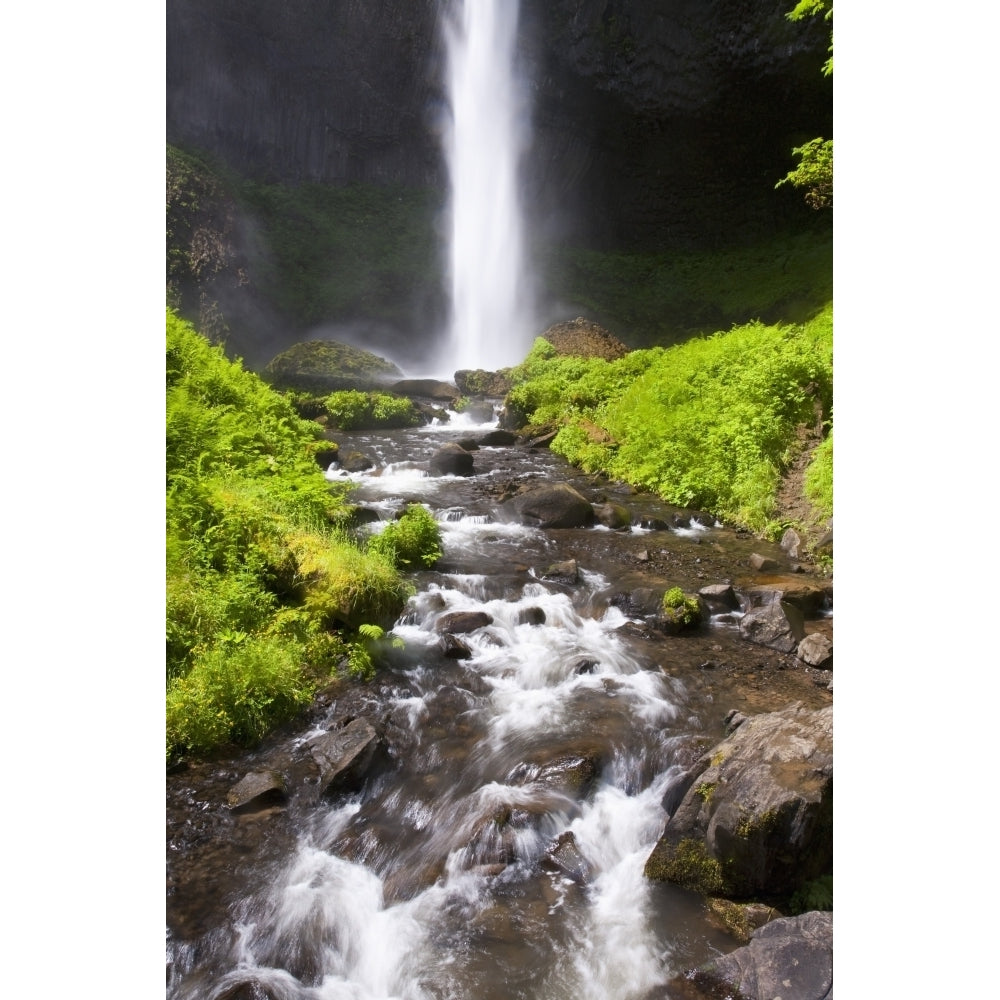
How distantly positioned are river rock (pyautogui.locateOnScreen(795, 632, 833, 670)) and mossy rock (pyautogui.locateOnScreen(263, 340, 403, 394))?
8.99 meters

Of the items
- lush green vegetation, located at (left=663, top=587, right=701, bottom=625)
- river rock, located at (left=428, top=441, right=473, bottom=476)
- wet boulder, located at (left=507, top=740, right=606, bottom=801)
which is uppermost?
river rock, located at (left=428, top=441, right=473, bottom=476)

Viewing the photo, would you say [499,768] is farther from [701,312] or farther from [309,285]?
[309,285]

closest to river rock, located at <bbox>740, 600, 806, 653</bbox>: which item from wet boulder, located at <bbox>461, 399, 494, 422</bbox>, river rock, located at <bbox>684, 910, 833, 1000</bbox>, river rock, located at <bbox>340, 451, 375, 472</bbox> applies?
river rock, located at <bbox>684, 910, 833, 1000</bbox>

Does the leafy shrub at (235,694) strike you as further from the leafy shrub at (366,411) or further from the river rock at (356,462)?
the leafy shrub at (366,411)

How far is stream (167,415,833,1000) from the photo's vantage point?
2229mm

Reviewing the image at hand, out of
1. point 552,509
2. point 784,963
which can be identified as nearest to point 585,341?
point 552,509

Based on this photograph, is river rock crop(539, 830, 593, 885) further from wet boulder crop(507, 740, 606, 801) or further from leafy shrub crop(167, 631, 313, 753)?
leafy shrub crop(167, 631, 313, 753)

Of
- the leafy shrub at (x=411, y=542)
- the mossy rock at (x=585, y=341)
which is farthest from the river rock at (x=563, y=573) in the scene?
the mossy rock at (x=585, y=341)

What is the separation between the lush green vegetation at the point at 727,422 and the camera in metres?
4.62

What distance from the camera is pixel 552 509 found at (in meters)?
5.79

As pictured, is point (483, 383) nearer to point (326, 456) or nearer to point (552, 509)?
point (326, 456)
